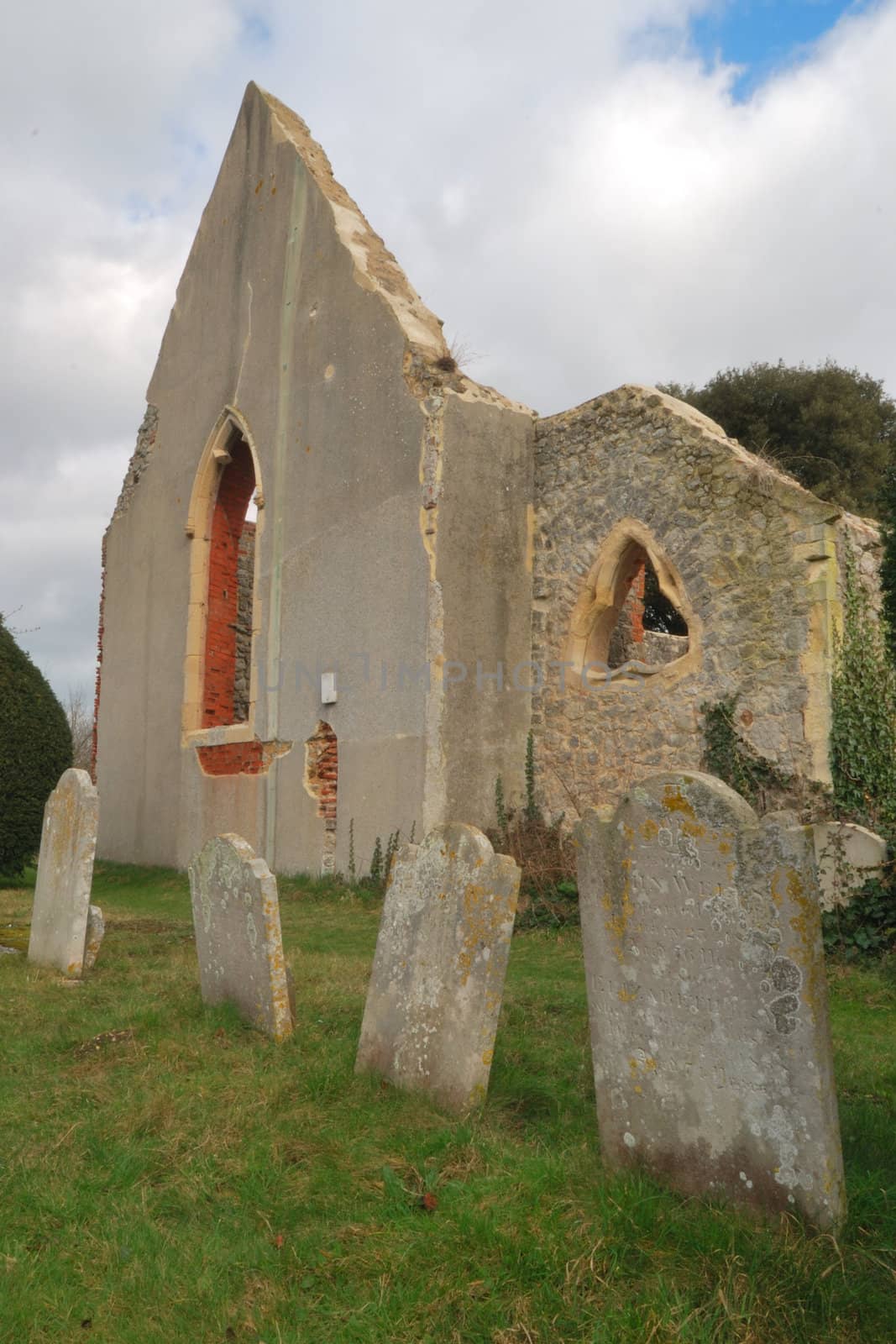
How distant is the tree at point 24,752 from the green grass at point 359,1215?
736cm

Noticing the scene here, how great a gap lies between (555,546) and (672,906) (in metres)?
8.17

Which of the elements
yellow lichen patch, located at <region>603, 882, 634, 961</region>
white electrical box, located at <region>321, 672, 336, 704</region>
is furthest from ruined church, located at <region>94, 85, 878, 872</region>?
yellow lichen patch, located at <region>603, 882, 634, 961</region>

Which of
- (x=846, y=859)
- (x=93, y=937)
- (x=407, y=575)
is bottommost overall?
(x=93, y=937)

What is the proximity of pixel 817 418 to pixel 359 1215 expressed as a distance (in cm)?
2399

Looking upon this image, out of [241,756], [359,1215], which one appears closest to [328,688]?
[241,756]

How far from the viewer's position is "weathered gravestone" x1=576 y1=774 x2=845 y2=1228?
3160mm

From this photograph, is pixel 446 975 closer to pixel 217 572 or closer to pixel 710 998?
pixel 710 998

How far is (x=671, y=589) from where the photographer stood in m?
10.1

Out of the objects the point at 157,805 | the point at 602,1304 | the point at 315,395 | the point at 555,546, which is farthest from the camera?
the point at 157,805

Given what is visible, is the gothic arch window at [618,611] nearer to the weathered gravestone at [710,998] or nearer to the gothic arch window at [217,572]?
the gothic arch window at [217,572]

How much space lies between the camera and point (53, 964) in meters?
7.02

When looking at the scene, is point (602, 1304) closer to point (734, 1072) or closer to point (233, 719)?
point (734, 1072)

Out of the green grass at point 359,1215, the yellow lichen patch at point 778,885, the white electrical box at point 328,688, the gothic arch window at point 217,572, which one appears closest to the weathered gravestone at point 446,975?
the green grass at point 359,1215

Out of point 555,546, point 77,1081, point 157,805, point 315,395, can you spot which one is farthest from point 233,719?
point 77,1081
